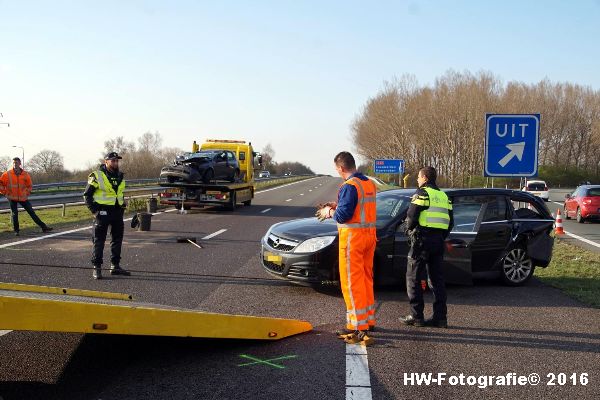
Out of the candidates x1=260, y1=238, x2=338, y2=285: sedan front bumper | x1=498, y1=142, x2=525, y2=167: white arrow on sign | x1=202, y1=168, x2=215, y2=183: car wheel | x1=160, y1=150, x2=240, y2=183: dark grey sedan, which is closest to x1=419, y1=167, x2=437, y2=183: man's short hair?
x1=260, y1=238, x2=338, y2=285: sedan front bumper

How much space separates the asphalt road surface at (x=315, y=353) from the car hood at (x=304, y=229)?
0.78 m

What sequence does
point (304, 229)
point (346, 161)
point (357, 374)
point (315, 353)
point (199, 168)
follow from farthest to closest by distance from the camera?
point (199, 168) → point (304, 229) → point (346, 161) → point (315, 353) → point (357, 374)

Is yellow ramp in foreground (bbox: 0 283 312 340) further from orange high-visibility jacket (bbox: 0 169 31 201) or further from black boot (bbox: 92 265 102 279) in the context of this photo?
orange high-visibility jacket (bbox: 0 169 31 201)

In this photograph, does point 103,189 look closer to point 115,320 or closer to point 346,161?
point 346,161

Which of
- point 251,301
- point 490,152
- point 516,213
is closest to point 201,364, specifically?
point 251,301

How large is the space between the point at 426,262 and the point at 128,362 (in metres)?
3.16

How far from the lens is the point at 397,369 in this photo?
15.0 feet

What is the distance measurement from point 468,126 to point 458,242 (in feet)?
205

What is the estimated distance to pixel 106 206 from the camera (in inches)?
339

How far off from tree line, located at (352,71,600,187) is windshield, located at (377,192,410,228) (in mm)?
47741

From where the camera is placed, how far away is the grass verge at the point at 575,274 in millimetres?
7781

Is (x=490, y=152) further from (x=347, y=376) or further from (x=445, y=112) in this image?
(x=445, y=112)

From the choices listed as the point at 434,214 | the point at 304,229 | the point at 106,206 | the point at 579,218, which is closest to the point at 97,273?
the point at 106,206

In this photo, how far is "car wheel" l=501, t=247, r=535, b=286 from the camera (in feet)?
26.6
